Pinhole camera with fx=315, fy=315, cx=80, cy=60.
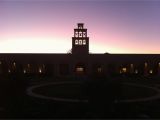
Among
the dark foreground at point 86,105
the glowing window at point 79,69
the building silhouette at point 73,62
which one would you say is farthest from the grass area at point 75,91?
the glowing window at point 79,69

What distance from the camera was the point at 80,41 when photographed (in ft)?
144

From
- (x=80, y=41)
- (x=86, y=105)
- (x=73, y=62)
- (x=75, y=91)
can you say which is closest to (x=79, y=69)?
(x=73, y=62)

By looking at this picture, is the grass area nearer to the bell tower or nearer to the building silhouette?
the bell tower

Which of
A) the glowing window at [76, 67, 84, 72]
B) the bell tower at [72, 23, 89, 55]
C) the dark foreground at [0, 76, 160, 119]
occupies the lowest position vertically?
the dark foreground at [0, 76, 160, 119]

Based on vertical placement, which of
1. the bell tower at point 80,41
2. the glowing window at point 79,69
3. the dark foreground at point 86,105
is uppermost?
the bell tower at point 80,41

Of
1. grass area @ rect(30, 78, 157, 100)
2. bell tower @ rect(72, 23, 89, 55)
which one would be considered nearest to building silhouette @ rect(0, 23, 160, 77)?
bell tower @ rect(72, 23, 89, 55)

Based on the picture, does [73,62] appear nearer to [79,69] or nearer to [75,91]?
[79,69]

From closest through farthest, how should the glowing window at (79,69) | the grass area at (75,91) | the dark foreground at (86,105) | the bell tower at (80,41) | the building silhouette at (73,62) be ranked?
1. the dark foreground at (86,105)
2. the grass area at (75,91)
3. the bell tower at (80,41)
4. the building silhouette at (73,62)
5. the glowing window at (79,69)

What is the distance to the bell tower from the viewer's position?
141 ft

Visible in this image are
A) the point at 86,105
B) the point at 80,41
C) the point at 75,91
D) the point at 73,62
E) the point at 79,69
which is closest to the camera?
the point at 86,105

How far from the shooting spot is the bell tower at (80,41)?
141 feet

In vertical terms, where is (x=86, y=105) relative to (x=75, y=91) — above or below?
below

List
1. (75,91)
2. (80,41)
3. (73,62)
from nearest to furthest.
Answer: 1. (75,91)
2. (80,41)
3. (73,62)

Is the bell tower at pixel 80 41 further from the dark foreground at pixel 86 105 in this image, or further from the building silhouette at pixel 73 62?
the dark foreground at pixel 86 105
